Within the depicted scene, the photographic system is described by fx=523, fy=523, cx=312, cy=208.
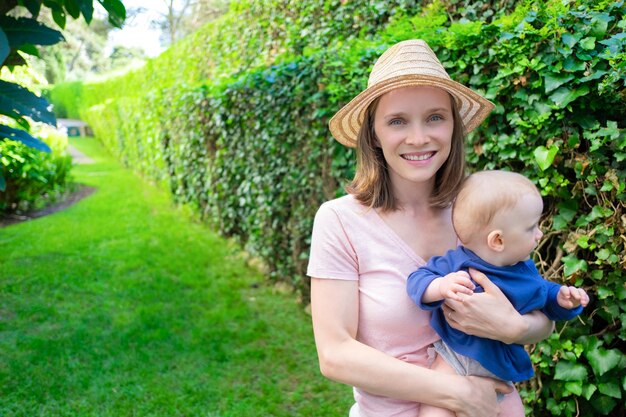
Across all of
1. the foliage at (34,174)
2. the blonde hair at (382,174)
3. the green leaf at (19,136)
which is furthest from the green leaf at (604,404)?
the foliage at (34,174)

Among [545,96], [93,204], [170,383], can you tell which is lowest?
[170,383]

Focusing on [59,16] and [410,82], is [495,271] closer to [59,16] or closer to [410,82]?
[410,82]

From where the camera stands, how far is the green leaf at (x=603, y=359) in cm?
235

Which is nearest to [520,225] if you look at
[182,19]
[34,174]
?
[34,174]

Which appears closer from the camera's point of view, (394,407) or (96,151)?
(394,407)

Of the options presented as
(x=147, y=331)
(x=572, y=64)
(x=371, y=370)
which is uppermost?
(x=572, y=64)

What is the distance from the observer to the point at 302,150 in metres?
4.88

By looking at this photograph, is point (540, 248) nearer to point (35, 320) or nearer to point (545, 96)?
point (545, 96)

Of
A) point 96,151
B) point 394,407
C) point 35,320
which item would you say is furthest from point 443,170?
point 96,151

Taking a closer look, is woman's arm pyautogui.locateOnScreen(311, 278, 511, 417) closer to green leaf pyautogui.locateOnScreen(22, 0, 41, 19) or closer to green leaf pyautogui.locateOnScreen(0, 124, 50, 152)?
green leaf pyautogui.locateOnScreen(0, 124, 50, 152)

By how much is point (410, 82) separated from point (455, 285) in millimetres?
602

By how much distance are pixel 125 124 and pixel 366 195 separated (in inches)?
510

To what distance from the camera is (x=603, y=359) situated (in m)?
2.37

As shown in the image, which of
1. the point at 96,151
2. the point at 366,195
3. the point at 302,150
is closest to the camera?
the point at 366,195
